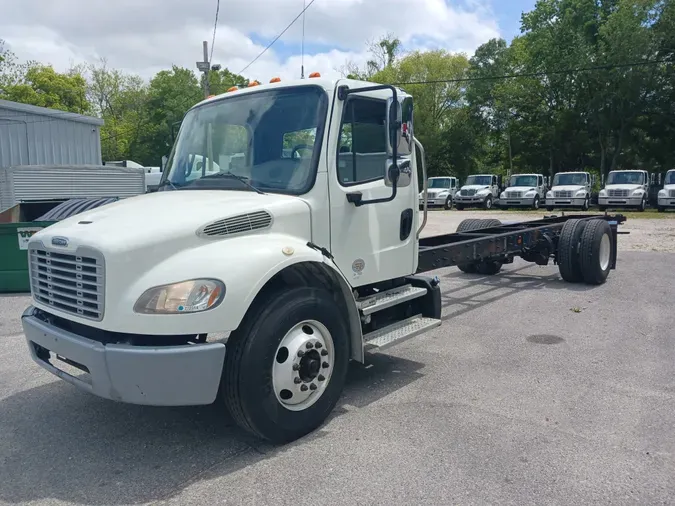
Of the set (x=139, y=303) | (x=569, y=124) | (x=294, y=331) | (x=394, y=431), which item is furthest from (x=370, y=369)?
(x=569, y=124)

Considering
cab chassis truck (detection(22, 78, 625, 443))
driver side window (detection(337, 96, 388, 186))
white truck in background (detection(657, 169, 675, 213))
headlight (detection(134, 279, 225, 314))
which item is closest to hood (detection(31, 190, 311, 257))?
cab chassis truck (detection(22, 78, 625, 443))

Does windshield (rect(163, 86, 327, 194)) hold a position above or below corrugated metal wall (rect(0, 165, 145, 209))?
above

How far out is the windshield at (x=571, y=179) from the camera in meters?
29.9

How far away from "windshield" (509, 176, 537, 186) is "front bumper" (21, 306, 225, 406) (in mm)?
31178

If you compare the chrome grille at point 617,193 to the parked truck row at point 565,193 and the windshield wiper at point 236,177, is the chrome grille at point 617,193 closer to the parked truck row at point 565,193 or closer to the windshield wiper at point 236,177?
the parked truck row at point 565,193

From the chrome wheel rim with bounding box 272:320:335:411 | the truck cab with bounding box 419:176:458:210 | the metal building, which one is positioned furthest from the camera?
the truck cab with bounding box 419:176:458:210

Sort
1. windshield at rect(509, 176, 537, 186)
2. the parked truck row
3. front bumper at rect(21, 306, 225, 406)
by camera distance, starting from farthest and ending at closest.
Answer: windshield at rect(509, 176, 537, 186), the parked truck row, front bumper at rect(21, 306, 225, 406)

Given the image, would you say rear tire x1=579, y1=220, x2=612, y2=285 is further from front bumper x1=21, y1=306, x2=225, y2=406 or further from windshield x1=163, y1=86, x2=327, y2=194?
front bumper x1=21, y1=306, x2=225, y2=406

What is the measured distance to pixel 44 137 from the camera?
21141 millimetres

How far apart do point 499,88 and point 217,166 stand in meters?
45.9

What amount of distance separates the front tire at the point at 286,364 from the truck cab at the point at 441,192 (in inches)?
1216

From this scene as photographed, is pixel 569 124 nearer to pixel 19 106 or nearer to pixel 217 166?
pixel 19 106

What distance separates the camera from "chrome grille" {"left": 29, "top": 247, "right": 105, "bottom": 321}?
3.55 m

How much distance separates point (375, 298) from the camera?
16.5 feet
